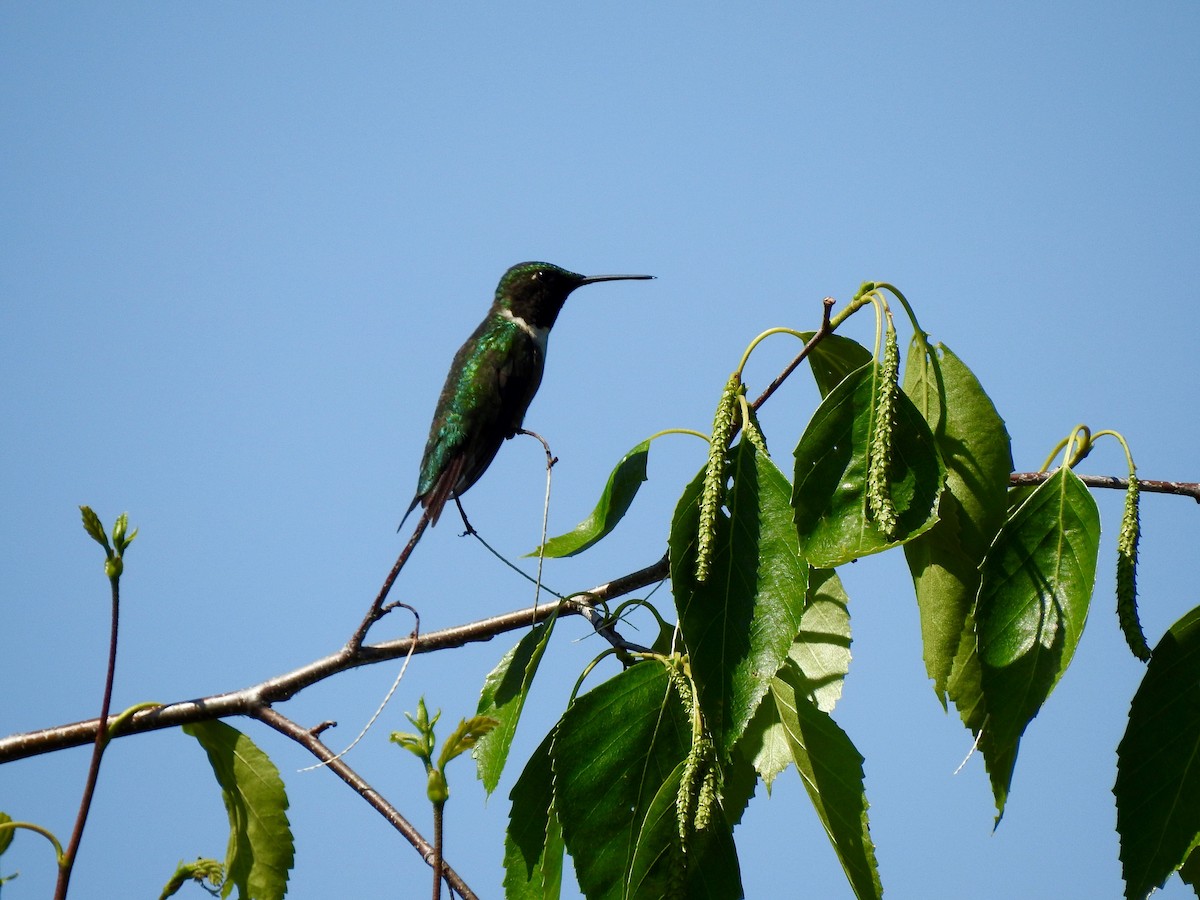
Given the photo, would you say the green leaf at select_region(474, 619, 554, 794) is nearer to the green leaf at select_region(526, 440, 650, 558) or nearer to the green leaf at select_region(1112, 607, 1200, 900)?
the green leaf at select_region(526, 440, 650, 558)

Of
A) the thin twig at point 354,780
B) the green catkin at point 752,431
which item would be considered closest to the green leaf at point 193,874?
the thin twig at point 354,780

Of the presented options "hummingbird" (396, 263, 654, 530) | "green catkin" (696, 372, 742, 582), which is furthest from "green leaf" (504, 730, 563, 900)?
"hummingbird" (396, 263, 654, 530)

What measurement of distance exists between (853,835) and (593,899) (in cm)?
53

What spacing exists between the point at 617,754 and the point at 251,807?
43.2 inches

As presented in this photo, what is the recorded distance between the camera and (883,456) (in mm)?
2061

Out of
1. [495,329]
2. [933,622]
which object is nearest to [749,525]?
[933,622]

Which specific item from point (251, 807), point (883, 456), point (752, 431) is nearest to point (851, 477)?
point (883, 456)

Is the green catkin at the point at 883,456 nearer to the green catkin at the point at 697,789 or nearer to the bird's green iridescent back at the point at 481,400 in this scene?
the green catkin at the point at 697,789

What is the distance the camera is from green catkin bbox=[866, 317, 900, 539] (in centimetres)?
202

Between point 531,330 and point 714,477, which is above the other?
→ point 531,330

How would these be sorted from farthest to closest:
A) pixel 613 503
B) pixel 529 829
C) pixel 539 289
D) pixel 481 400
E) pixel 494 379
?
pixel 539 289, pixel 494 379, pixel 481 400, pixel 613 503, pixel 529 829

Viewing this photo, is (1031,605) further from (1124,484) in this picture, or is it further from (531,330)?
(531,330)

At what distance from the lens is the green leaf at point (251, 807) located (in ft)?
8.95

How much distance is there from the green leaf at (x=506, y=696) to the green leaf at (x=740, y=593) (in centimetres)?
55
